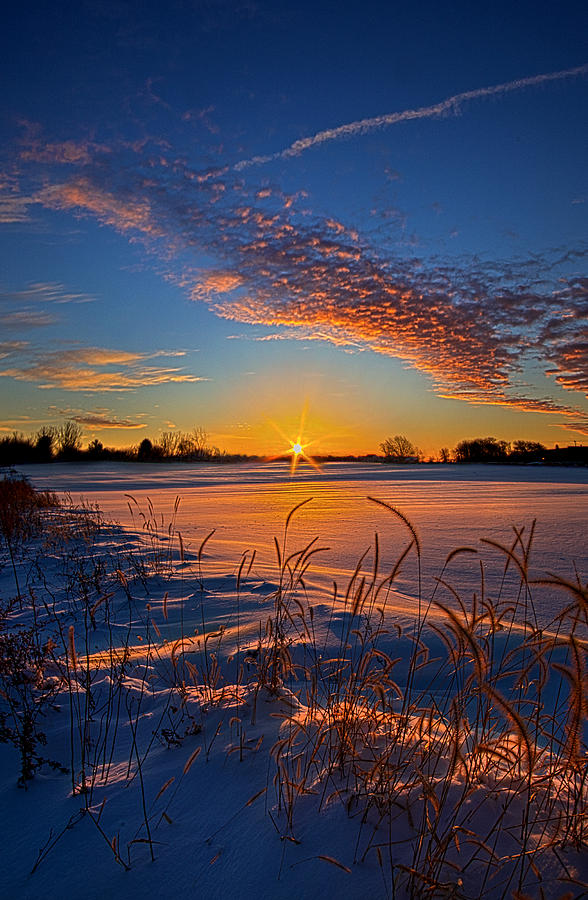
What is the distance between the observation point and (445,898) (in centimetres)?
146

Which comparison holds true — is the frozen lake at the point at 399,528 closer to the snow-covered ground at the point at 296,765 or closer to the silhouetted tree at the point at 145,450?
the snow-covered ground at the point at 296,765

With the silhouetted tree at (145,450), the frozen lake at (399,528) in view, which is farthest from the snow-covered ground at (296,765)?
the silhouetted tree at (145,450)

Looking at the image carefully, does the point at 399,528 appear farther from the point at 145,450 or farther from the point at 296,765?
the point at 145,450

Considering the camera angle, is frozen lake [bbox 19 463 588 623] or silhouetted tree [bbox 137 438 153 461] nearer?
frozen lake [bbox 19 463 588 623]

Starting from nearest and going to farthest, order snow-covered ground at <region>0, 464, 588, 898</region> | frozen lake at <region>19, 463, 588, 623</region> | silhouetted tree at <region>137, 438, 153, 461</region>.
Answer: snow-covered ground at <region>0, 464, 588, 898</region>
frozen lake at <region>19, 463, 588, 623</region>
silhouetted tree at <region>137, 438, 153, 461</region>

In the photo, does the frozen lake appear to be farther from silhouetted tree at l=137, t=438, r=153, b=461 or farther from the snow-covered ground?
silhouetted tree at l=137, t=438, r=153, b=461

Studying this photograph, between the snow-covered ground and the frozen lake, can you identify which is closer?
the snow-covered ground

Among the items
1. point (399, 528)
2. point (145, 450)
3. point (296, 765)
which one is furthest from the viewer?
point (145, 450)

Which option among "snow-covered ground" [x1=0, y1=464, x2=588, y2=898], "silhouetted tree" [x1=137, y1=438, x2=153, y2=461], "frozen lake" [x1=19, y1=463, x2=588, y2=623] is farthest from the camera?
"silhouetted tree" [x1=137, y1=438, x2=153, y2=461]

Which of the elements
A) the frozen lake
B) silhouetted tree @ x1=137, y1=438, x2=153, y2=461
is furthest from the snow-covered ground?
silhouetted tree @ x1=137, y1=438, x2=153, y2=461

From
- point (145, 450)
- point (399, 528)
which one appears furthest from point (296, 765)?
point (145, 450)

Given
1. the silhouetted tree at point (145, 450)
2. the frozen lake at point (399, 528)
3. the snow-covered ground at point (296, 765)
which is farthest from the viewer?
the silhouetted tree at point (145, 450)

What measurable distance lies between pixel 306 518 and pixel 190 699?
8.59m

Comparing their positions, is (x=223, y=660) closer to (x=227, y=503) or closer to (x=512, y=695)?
(x=512, y=695)
